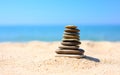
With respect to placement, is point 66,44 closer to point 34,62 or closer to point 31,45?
point 34,62

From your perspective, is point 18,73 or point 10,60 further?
point 10,60

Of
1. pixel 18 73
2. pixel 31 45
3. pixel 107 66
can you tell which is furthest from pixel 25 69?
pixel 31 45

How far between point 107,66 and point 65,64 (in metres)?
1.40

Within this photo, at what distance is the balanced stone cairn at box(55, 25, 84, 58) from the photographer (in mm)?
13045

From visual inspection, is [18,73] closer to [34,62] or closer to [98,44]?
[34,62]

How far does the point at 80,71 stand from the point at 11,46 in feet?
29.7

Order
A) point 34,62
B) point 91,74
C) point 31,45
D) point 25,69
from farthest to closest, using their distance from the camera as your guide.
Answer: point 31,45 < point 34,62 < point 25,69 < point 91,74

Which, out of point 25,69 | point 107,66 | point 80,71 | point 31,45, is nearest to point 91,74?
point 80,71

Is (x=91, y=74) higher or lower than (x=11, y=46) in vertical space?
lower

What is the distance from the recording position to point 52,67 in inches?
468

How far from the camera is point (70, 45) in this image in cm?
1323

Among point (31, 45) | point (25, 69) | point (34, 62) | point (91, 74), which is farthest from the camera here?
point (31, 45)

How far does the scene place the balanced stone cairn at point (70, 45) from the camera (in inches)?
514

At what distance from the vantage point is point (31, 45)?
19.6 meters
